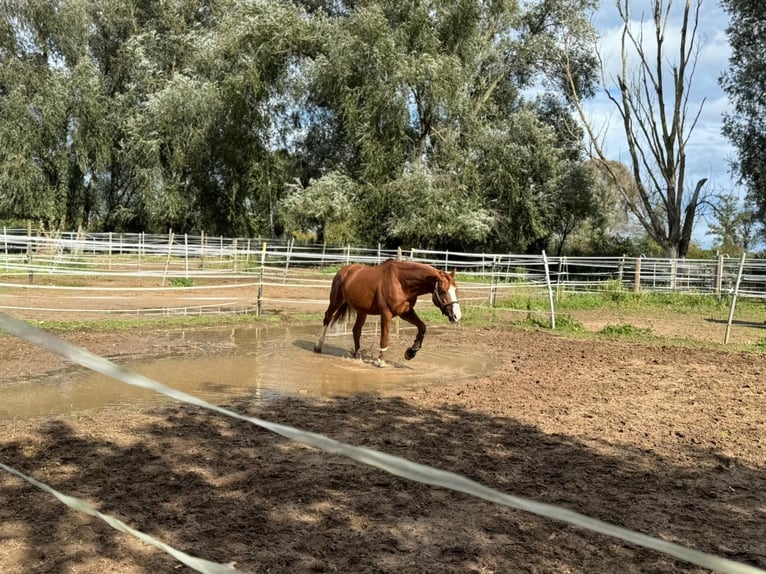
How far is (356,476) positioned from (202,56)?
77.9 feet

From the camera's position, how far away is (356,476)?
3.78 metres

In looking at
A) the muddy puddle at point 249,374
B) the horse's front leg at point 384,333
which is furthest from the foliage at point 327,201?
the horse's front leg at point 384,333

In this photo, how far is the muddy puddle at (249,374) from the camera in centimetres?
557

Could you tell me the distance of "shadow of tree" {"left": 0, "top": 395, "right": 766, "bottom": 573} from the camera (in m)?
2.78

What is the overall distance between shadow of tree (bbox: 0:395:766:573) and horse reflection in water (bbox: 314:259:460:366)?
2572 millimetres

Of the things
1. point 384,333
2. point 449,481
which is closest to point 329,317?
point 384,333

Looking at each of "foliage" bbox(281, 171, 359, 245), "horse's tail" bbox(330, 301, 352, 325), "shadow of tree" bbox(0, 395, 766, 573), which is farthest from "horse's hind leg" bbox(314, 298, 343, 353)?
"foliage" bbox(281, 171, 359, 245)

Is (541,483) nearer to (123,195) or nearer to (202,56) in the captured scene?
(202,56)

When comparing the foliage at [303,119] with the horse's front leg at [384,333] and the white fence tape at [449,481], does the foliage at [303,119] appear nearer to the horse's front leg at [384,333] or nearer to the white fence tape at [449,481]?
the horse's front leg at [384,333]

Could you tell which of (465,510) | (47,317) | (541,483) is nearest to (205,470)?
(465,510)

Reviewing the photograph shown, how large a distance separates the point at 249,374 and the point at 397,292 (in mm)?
2097

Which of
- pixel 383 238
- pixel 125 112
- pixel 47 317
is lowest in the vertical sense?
pixel 47 317

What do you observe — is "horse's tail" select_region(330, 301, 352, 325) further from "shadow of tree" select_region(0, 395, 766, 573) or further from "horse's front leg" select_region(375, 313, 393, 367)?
"shadow of tree" select_region(0, 395, 766, 573)

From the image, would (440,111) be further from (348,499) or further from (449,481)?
(449,481)
